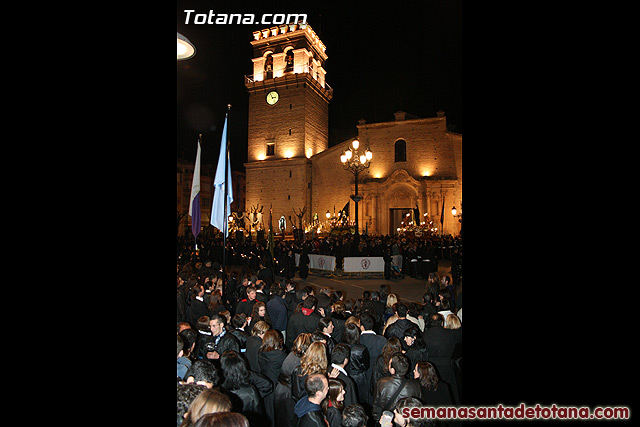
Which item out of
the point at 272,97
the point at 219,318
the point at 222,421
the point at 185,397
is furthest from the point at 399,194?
the point at 222,421

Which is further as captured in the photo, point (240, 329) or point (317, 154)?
point (317, 154)

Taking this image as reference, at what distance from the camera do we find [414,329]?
4.52 metres

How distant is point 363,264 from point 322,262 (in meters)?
1.92

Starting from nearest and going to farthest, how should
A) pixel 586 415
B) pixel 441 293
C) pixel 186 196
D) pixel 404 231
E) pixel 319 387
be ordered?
pixel 586 415 → pixel 319 387 → pixel 441 293 → pixel 404 231 → pixel 186 196

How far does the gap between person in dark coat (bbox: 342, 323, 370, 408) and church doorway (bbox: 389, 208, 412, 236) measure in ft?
97.1

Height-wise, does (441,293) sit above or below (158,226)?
below

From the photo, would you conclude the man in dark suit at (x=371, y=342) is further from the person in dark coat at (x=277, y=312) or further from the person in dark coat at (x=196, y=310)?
the person in dark coat at (x=196, y=310)

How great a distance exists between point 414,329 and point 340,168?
104 feet

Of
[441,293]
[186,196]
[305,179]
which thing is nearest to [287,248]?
[441,293]

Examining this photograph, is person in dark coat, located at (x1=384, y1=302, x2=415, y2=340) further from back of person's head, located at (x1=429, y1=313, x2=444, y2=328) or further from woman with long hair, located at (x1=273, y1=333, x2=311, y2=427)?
woman with long hair, located at (x1=273, y1=333, x2=311, y2=427)

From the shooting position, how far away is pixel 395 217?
3453cm

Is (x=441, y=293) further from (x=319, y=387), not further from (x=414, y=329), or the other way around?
(x=319, y=387)

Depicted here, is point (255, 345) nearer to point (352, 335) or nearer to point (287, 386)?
point (287, 386)

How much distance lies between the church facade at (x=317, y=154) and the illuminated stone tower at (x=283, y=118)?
0.31 ft
